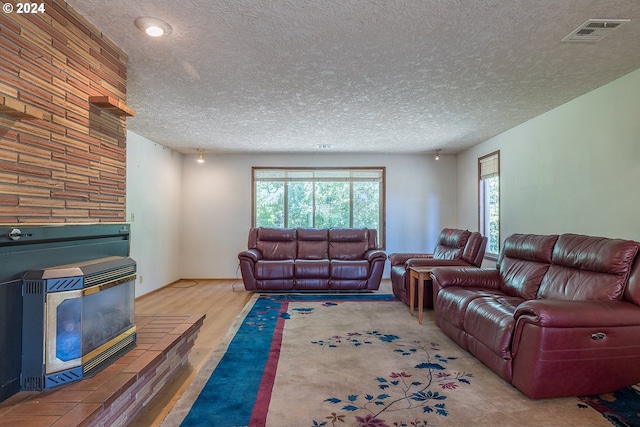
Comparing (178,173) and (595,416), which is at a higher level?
(178,173)

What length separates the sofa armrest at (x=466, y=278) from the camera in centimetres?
334

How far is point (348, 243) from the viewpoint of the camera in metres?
5.77

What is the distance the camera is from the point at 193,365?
259 cm

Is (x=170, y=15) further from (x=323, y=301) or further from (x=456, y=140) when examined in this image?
(x=456, y=140)

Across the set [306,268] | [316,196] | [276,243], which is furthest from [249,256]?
[316,196]

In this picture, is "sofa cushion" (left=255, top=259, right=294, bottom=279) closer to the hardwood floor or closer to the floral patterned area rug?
the hardwood floor

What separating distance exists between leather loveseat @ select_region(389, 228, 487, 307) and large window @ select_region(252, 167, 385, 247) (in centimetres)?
153

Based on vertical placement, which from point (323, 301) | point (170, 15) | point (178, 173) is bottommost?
point (323, 301)

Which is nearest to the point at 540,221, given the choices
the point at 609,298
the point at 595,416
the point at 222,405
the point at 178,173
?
the point at 609,298

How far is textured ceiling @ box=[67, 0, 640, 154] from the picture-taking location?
1.86 metres

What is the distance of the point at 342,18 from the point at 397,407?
2.35 metres

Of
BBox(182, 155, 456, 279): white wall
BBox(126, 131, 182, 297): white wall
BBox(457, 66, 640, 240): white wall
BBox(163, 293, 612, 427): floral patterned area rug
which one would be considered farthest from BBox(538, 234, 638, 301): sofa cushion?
BBox(126, 131, 182, 297): white wall

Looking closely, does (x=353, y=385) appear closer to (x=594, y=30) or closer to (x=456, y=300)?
(x=456, y=300)

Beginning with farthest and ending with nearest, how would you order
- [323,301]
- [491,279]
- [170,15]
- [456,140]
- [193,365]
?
[456,140] → [323,301] → [491,279] → [193,365] → [170,15]
